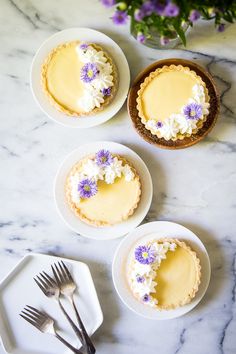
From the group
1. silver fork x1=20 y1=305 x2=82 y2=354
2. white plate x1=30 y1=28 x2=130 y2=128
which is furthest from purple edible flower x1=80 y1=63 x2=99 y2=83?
silver fork x1=20 y1=305 x2=82 y2=354

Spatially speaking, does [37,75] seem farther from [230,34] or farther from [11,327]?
[11,327]

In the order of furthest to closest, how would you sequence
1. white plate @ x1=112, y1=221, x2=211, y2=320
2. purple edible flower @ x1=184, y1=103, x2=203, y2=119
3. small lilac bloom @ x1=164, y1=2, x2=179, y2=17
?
white plate @ x1=112, y1=221, x2=211, y2=320, purple edible flower @ x1=184, y1=103, x2=203, y2=119, small lilac bloom @ x1=164, y1=2, x2=179, y2=17

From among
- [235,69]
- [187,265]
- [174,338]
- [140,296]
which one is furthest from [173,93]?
[174,338]

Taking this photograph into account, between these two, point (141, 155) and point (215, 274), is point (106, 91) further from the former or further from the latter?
point (215, 274)

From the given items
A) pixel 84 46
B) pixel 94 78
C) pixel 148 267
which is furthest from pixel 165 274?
pixel 84 46

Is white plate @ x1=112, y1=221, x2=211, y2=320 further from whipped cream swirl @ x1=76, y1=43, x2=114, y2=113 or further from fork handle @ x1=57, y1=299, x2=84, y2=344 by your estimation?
whipped cream swirl @ x1=76, y1=43, x2=114, y2=113

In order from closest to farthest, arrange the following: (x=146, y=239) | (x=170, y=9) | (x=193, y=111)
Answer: (x=170, y=9), (x=193, y=111), (x=146, y=239)

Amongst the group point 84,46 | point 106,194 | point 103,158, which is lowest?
point 106,194

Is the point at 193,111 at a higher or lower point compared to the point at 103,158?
higher
